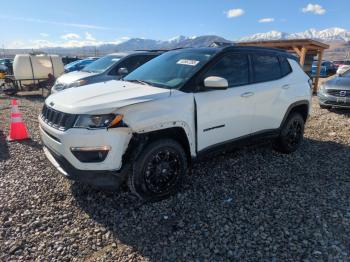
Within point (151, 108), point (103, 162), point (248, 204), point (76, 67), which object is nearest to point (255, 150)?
point (248, 204)

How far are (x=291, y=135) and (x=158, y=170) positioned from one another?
9.66ft

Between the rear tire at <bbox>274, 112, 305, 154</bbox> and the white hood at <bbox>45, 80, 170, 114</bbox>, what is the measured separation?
262 cm

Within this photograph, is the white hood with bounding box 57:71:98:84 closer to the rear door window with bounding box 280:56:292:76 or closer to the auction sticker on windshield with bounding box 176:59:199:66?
the auction sticker on windshield with bounding box 176:59:199:66

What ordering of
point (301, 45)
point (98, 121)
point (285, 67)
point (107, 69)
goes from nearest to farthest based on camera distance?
1. point (98, 121)
2. point (285, 67)
3. point (107, 69)
4. point (301, 45)

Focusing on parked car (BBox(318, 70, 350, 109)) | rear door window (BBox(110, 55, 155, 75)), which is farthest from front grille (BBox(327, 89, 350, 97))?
rear door window (BBox(110, 55, 155, 75))

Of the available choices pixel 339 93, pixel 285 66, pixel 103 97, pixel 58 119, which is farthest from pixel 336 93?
pixel 58 119

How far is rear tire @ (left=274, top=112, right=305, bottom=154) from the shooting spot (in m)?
5.19

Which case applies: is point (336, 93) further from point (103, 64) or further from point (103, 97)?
point (103, 97)

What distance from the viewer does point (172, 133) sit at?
139 inches

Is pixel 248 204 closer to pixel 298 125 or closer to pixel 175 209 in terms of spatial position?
pixel 175 209

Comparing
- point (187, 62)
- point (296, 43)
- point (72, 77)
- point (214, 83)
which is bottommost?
point (72, 77)

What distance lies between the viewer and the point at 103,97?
133 inches

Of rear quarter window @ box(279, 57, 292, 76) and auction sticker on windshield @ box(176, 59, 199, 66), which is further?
rear quarter window @ box(279, 57, 292, 76)

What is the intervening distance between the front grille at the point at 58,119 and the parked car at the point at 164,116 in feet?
0.04
